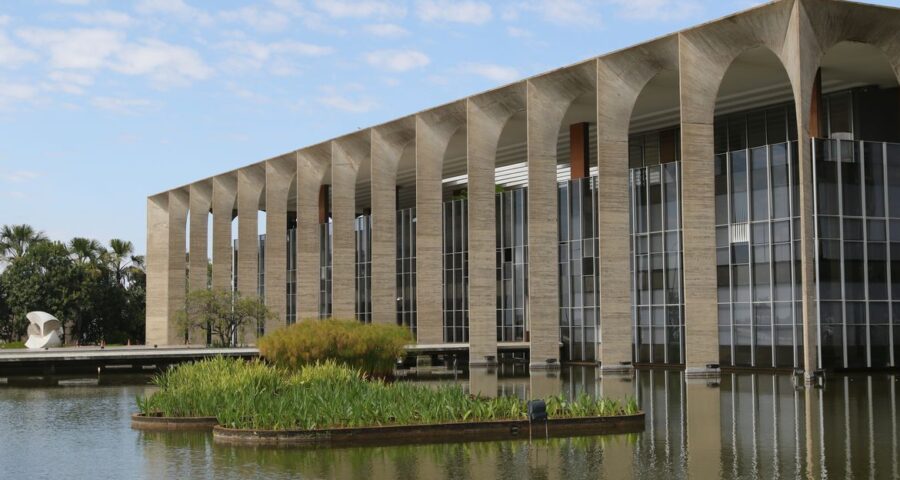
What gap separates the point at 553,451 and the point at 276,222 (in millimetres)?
50349

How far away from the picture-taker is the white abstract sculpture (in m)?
65.4

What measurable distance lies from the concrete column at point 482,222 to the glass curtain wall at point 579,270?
3269mm

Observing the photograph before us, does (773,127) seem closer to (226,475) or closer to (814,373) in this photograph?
(814,373)

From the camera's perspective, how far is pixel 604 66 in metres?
39.9

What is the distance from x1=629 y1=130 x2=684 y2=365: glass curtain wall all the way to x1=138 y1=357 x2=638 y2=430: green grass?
2201 centimetres

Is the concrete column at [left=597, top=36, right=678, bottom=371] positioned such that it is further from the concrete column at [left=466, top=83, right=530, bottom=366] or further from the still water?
A: the still water

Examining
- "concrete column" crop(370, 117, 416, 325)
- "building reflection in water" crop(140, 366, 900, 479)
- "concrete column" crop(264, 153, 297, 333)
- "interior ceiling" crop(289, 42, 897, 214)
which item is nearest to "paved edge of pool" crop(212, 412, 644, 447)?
"building reflection in water" crop(140, 366, 900, 479)

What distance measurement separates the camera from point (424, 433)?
18203 mm

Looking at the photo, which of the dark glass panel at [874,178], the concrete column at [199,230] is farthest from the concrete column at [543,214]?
the concrete column at [199,230]

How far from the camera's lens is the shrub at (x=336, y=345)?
102 ft

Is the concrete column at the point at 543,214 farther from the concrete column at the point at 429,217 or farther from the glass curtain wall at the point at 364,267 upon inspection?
the glass curtain wall at the point at 364,267

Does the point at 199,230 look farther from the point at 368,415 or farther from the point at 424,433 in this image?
the point at 424,433

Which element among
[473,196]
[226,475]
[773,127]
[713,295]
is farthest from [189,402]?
[773,127]

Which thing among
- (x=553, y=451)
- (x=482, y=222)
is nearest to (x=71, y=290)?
(x=482, y=222)
